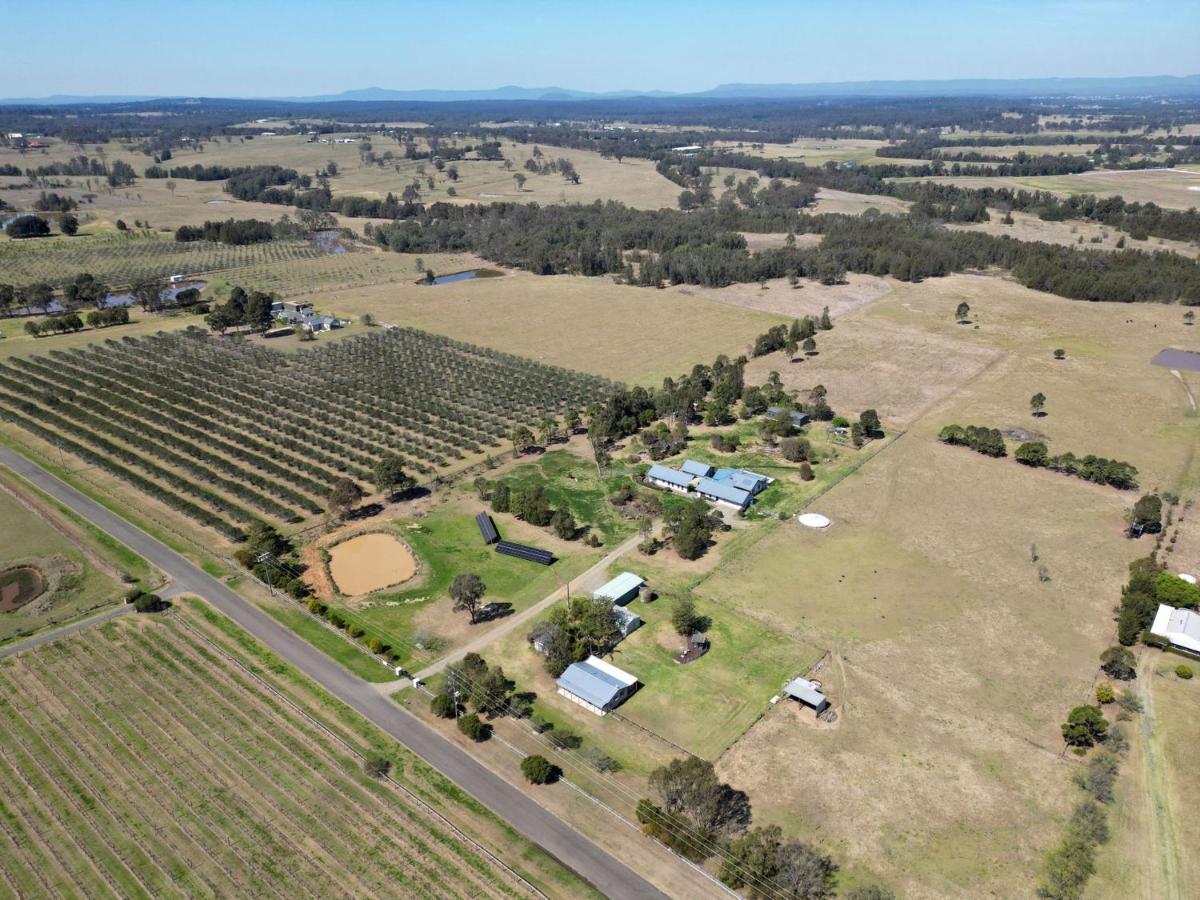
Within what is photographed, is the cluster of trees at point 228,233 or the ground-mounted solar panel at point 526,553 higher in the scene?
the cluster of trees at point 228,233

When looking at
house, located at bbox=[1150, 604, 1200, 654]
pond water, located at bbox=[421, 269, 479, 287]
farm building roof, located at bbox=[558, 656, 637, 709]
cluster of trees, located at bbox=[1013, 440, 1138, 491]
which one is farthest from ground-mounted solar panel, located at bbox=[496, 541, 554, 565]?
pond water, located at bbox=[421, 269, 479, 287]

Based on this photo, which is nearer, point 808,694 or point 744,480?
point 808,694

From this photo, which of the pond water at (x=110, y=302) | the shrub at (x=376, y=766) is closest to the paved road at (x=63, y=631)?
the shrub at (x=376, y=766)

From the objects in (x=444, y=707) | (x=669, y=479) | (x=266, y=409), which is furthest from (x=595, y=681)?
(x=266, y=409)

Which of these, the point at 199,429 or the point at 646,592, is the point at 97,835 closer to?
the point at 646,592

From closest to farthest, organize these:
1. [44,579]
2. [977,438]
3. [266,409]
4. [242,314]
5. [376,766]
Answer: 1. [376,766]
2. [44,579]
3. [977,438]
4. [266,409]
5. [242,314]

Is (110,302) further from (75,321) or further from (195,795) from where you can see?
(195,795)

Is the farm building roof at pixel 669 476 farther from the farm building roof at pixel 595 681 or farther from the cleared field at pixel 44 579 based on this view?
the cleared field at pixel 44 579
